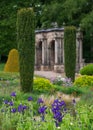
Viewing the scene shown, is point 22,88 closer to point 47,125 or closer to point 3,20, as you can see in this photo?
point 47,125

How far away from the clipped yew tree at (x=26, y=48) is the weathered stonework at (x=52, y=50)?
76.1 ft

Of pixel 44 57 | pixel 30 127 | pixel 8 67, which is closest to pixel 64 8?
pixel 44 57

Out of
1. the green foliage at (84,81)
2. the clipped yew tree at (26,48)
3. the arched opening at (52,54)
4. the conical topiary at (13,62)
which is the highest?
the clipped yew tree at (26,48)

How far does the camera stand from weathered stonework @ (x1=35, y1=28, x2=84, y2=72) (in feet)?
128

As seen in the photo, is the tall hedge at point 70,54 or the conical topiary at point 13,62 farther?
the conical topiary at point 13,62

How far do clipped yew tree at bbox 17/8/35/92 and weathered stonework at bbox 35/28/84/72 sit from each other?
23210mm

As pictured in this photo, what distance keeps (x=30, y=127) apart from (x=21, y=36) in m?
9.91

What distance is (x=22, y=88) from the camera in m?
14.8

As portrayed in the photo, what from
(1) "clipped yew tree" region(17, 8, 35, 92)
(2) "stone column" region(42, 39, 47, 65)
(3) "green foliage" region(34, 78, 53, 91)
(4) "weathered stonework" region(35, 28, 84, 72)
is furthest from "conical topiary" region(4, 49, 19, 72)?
(1) "clipped yew tree" region(17, 8, 35, 92)

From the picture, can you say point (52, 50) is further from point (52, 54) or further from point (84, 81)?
point (84, 81)

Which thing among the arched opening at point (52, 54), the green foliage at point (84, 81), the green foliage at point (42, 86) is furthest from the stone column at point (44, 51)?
the green foliage at point (42, 86)

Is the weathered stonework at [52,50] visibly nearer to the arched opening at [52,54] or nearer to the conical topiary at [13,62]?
the arched opening at [52,54]

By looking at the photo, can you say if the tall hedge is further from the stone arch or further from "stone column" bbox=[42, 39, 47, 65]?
"stone column" bbox=[42, 39, 47, 65]

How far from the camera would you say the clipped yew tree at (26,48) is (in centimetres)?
1472
